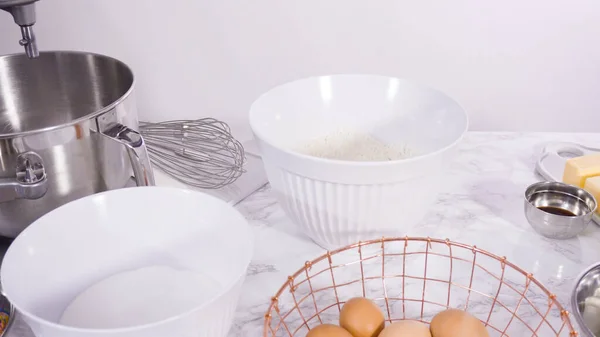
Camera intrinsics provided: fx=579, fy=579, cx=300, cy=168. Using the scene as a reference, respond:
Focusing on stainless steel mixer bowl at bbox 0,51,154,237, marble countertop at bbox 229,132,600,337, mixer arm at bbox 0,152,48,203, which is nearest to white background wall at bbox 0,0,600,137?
marble countertop at bbox 229,132,600,337

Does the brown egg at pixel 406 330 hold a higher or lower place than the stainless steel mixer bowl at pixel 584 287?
lower

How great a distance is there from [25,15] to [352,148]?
0.44 meters

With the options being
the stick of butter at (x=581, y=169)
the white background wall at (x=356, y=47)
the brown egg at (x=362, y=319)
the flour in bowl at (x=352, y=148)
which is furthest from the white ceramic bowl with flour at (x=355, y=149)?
the white background wall at (x=356, y=47)

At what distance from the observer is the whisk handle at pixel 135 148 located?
2.28 feet

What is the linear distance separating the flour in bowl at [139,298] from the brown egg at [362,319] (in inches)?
5.2

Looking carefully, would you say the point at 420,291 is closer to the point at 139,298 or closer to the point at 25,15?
the point at 139,298

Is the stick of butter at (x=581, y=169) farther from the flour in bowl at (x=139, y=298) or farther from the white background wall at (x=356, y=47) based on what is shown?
the flour in bowl at (x=139, y=298)

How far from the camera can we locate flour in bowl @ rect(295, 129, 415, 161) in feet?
2.44

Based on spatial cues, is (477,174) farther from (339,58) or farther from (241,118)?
(241,118)

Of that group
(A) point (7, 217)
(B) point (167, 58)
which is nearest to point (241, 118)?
(B) point (167, 58)

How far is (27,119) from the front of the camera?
2.91ft

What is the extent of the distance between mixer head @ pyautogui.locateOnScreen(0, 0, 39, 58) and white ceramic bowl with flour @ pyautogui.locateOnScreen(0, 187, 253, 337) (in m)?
0.24

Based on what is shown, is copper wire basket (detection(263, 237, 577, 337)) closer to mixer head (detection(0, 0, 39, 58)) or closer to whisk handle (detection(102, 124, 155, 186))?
whisk handle (detection(102, 124, 155, 186))

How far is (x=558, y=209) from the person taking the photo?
783 mm
